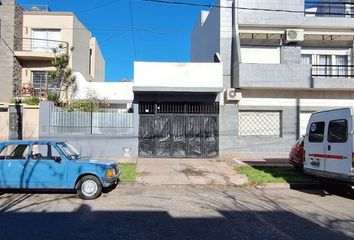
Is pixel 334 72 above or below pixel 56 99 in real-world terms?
above

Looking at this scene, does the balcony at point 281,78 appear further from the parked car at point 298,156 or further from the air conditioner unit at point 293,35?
the parked car at point 298,156

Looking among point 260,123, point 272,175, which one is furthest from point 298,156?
point 260,123

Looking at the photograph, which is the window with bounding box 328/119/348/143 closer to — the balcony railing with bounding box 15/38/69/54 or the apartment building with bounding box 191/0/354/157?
the apartment building with bounding box 191/0/354/157

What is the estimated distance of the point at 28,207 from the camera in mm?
9195

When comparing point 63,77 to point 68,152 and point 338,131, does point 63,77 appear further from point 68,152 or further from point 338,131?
point 338,131

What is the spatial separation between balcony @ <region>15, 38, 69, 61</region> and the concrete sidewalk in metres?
11.3

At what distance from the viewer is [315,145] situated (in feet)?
38.6

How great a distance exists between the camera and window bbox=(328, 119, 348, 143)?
10336 mm

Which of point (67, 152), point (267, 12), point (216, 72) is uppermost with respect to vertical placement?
point (267, 12)

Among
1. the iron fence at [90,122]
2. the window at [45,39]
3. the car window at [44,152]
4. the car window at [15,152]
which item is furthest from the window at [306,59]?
the car window at [15,152]

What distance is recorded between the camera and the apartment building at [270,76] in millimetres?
19641

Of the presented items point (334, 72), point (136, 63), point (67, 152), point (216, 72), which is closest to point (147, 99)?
point (136, 63)

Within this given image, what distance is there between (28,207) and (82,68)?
70.4 feet

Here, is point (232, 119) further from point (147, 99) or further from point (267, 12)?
point (267, 12)
